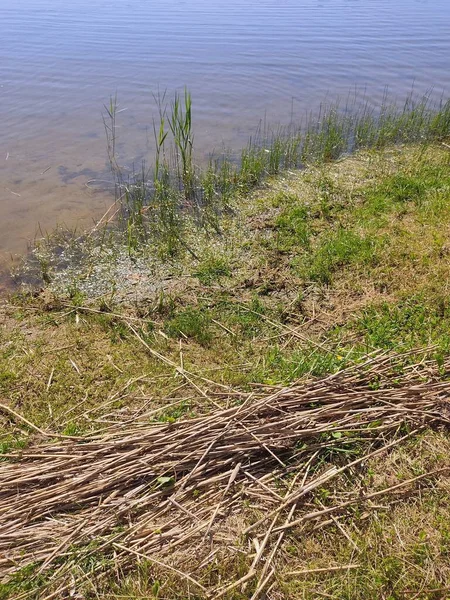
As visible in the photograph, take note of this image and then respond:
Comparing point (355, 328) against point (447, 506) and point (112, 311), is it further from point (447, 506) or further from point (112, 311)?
point (112, 311)

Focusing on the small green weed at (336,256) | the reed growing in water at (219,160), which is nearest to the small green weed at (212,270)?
the reed growing in water at (219,160)

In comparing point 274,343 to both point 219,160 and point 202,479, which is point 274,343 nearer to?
point 202,479

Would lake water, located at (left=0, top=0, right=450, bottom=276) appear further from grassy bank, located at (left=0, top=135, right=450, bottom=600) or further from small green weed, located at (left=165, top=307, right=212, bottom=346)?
small green weed, located at (left=165, top=307, right=212, bottom=346)

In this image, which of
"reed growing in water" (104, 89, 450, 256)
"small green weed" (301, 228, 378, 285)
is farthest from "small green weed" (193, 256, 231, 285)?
"small green weed" (301, 228, 378, 285)

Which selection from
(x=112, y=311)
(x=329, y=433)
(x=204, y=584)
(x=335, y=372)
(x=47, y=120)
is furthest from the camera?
(x=47, y=120)

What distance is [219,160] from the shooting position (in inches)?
291

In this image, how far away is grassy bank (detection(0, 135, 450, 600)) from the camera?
7.46 ft

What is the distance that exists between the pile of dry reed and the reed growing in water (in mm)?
2657

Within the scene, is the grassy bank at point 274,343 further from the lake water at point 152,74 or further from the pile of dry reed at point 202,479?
the lake water at point 152,74

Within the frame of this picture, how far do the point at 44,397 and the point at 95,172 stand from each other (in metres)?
4.36

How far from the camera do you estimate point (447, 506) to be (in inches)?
98.5

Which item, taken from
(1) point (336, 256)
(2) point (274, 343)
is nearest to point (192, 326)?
(2) point (274, 343)

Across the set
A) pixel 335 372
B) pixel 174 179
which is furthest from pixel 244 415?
pixel 174 179

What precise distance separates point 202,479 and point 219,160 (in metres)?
5.68
